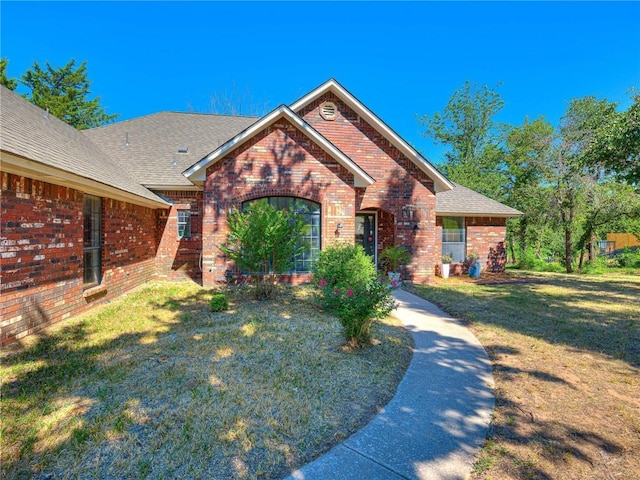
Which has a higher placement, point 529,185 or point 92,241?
point 529,185

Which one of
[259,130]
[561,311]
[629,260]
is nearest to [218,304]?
[259,130]

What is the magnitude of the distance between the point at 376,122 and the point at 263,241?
702 cm

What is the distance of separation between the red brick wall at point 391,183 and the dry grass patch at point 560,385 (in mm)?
3393

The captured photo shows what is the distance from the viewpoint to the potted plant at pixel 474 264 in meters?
14.1

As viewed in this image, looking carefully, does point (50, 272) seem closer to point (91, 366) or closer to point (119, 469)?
point (91, 366)

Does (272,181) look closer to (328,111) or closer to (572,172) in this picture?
(328,111)

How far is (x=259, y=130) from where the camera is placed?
9562 mm

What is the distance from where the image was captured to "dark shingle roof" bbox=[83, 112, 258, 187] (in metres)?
12.0

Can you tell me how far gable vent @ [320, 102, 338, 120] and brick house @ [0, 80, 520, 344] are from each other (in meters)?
0.04

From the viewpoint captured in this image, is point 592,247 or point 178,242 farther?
point 592,247

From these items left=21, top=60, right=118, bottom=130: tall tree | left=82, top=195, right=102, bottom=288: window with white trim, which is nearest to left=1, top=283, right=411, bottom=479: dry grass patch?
left=82, top=195, right=102, bottom=288: window with white trim

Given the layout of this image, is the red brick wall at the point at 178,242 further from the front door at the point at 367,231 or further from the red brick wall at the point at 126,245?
the front door at the point at 367,231

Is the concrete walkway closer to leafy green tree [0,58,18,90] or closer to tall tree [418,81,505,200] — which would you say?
tall tree [418,81,505,200]

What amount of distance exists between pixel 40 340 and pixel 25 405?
2304mm
